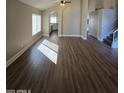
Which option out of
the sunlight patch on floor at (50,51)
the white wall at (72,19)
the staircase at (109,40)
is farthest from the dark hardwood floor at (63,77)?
the white wall at (72,19)

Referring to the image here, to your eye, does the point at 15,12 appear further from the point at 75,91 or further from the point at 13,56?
the point at 75,91

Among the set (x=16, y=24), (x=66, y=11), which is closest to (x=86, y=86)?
(x=16, y=24)

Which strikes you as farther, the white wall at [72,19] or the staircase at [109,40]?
the white wall at [72,19]

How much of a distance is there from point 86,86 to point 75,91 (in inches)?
14.4

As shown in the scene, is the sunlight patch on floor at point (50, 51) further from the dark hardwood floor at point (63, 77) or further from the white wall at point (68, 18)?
the white wall at point (68, 18)

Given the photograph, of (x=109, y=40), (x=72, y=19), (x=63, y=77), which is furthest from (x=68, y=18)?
(x=63, y=77)

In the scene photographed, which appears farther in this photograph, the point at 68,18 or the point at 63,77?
Answer: the point at 68,18

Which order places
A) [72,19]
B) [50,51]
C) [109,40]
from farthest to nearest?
1. [72,19]
2. [109,40]
3. [50,51]

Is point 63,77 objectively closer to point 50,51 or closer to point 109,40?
point 50,51

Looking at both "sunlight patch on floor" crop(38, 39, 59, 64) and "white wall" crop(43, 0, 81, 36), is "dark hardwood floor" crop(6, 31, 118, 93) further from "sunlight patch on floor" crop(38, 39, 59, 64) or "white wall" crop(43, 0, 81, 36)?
"white wall" crop(43, 0, 81, 36)

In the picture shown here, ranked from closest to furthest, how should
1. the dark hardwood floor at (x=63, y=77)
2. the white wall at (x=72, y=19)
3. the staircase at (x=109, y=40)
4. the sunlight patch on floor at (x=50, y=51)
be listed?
the dark hardwood floor at (x=63, y=77) < the sunlight patch on floor at (x=50, y=51) < the staircase at (x=109, y=40) < the white wall at (x=72, y=19)

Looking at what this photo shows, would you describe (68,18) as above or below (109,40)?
above


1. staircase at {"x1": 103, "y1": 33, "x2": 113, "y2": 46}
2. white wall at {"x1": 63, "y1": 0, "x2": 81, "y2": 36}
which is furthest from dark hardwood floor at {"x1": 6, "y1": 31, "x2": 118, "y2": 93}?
white wall at {"x1": 63, "y1": 0, "x2": 81, "y2": 36}
